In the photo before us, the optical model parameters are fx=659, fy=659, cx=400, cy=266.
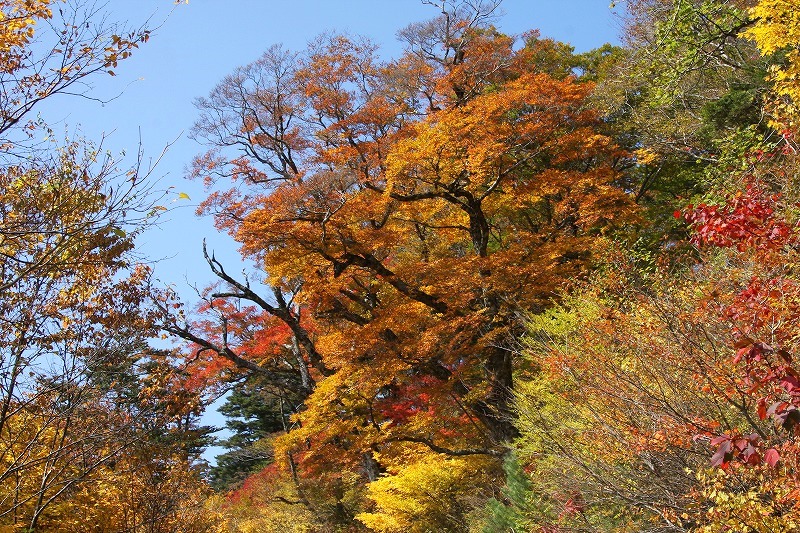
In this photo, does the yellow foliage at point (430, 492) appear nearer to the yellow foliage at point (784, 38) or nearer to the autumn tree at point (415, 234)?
the autumn tree at point (415, 234)

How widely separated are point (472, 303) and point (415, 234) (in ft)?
15.1

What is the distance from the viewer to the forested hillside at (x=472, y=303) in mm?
5316

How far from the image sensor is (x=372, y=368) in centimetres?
1469

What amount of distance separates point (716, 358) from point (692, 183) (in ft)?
45.7

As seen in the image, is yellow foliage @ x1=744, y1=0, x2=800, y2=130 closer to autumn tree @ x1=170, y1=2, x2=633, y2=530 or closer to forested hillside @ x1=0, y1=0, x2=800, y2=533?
forested hillside @ x1=0, y1=0, x2=800, y2=533

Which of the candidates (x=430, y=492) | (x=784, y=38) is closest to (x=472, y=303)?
(x=430, y=492)

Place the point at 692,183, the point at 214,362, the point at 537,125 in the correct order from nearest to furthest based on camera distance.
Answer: the point at 537,125 < the point at 692,183 < the point at 214,362

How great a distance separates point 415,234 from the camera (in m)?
19.7

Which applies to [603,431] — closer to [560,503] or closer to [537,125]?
[560,503]

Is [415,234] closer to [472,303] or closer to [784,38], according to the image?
[472,303]

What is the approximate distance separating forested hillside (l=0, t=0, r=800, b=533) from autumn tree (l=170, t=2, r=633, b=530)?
89 millimetres

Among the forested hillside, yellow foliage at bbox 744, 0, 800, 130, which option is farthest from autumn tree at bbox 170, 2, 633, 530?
yellow foliage at bbox 744, 0, 800, 130

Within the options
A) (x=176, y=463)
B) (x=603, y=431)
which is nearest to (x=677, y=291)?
(x=603, y=431)

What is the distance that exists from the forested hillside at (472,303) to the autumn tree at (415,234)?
0.29ft
